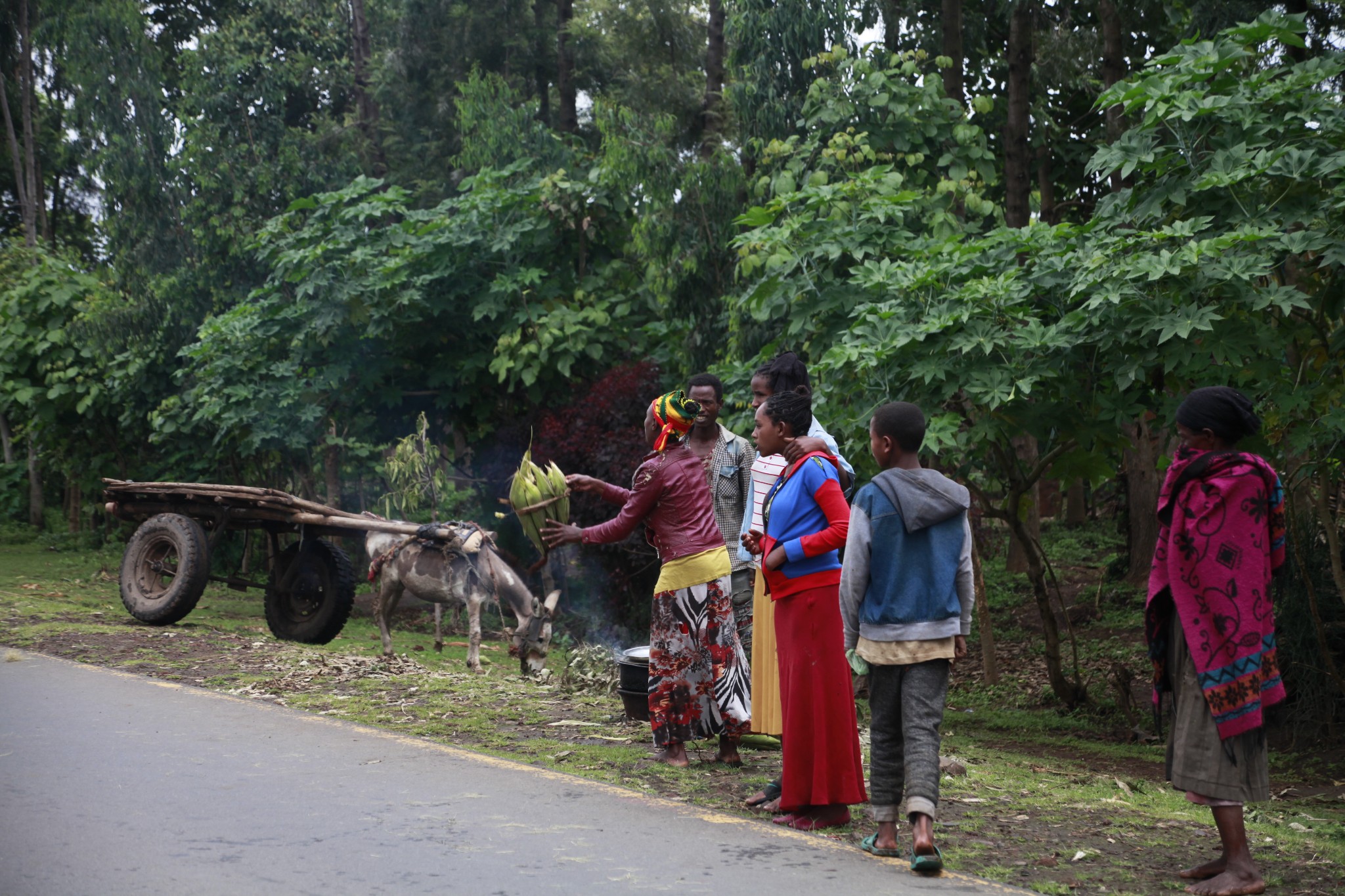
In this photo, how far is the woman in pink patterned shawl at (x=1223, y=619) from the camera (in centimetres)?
449

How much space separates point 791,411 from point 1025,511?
23.4ft

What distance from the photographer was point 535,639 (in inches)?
424

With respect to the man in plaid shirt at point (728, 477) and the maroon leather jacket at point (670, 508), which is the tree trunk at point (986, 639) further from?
the maroon leather jacket at point (670, 508)

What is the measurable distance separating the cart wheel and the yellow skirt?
6.31 metres

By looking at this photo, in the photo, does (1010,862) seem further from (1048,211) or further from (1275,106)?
(1048,211)

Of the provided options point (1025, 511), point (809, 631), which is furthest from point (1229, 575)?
point (1025, 511)

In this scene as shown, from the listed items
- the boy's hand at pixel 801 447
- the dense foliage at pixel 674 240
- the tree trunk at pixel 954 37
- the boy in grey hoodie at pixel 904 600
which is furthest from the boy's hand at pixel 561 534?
the tree trunk at pixel 954 37

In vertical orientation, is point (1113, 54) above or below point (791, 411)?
above

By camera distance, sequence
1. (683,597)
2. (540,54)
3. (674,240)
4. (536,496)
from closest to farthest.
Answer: (683,597) < (536,496) < (674,240) < (540,54)

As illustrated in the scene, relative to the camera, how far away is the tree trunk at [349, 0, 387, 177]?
21844mm

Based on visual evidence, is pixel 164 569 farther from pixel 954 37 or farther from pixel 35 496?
pixel 35 496

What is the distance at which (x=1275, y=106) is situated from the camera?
26.2ft

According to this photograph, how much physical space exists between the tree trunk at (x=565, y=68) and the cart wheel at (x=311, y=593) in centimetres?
1203

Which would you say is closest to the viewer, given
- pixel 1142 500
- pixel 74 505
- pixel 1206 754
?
pixel 1206 754
